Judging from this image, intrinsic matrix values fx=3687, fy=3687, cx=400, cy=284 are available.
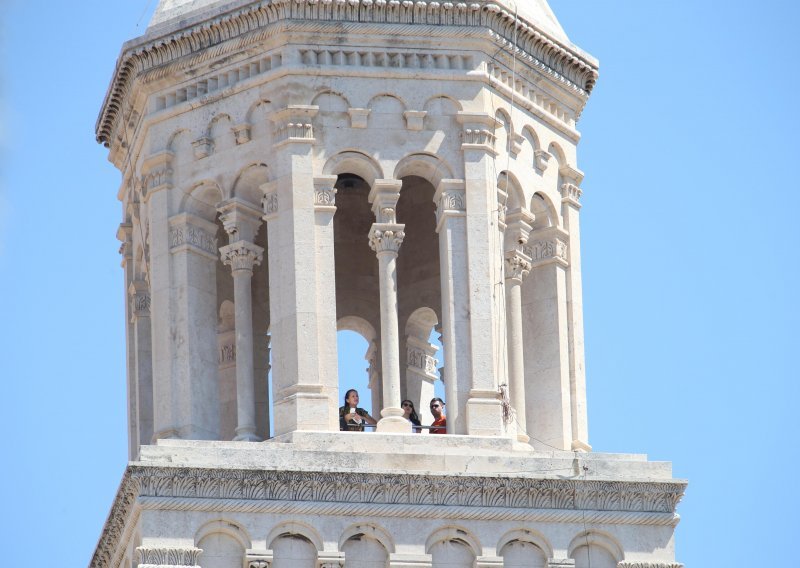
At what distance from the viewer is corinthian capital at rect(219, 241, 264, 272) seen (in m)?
52.1

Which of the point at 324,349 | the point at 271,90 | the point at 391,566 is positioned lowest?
the point at 391,566

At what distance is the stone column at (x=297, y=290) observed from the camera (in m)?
50.1

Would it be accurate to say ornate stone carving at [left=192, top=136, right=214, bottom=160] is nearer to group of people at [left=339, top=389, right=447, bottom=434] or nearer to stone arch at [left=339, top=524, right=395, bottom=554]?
group of people at [left=339, top=389, right=447, bottom=434]

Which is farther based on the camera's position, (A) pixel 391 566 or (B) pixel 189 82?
(B) pixel 189 82

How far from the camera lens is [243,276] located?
52031mm

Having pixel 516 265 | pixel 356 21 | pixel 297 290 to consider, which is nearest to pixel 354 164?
pixel 356 21

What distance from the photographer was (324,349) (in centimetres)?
5056

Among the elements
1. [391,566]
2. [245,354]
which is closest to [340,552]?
[391,566]

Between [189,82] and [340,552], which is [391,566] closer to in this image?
[340,552]

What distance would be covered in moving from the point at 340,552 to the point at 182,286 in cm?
530

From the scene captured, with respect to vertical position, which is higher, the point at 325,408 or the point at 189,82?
the point at 189,82

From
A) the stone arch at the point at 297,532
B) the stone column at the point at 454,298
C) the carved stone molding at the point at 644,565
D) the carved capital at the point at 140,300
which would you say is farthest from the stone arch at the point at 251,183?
the carved stone molding at the point at 644,565

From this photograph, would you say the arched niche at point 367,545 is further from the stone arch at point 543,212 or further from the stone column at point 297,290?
the stone arch at point 543,212

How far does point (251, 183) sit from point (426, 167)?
251cm
